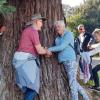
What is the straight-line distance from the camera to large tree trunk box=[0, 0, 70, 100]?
26.5 ft

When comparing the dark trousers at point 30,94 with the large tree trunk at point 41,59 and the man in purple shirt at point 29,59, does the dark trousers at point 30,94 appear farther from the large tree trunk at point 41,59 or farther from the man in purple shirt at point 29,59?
the large tree trunk at point 41,59

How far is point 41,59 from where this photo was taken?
807 cm

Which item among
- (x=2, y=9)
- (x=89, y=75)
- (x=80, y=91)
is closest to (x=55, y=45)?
(x=80, y=91)

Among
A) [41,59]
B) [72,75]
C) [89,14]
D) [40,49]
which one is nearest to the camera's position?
[40,49]

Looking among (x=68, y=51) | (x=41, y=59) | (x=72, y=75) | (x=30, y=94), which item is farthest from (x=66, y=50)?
(x=30, y=94)

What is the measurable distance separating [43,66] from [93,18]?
38518mm

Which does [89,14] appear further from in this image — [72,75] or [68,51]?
[68,51]

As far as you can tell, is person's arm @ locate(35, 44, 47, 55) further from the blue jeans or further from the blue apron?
the blue jeans

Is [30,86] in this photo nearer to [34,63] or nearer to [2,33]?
[34,63]

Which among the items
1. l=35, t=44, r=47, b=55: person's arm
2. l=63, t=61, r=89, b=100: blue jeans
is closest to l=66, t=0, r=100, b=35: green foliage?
l=63, t=61, r=89, b=100: blue jeans

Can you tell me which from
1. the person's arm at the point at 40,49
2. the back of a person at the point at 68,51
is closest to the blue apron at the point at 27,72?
the person's arm at the point at 40,49

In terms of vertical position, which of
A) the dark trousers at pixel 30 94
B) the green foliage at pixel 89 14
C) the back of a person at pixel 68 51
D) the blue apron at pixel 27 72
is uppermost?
the back of a person at pixel 68 51

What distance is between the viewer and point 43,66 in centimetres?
812

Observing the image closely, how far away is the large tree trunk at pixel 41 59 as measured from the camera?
8.08 metres
